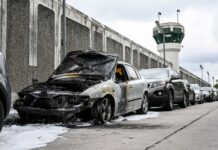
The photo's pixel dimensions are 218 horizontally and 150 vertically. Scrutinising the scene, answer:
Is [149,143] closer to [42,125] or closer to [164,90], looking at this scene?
[42,125]

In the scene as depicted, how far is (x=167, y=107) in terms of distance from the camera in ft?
59.2

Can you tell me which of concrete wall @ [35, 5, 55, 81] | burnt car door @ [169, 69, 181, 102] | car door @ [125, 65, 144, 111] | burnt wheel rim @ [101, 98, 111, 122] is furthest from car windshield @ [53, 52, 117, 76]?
burnt car door @ [169, 69, 181, 102]

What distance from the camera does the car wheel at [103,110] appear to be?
10867 mm

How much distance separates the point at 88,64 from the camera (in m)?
12.3

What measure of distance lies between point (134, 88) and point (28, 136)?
5.41m

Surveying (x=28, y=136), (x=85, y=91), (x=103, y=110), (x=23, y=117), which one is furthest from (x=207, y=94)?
(x=28, y=136)

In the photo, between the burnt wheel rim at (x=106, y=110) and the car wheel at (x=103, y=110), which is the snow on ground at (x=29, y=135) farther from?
the burnt wheel rim at (x=106, y=110)

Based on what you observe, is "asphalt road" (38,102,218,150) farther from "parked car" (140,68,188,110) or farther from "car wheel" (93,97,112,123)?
"parked car" (140,68,188,110)

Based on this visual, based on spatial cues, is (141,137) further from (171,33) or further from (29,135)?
(171,33)

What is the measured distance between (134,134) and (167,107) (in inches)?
351

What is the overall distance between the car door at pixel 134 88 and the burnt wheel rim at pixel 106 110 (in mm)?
1577

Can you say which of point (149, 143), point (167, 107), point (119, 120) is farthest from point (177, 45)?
point (149, 143)

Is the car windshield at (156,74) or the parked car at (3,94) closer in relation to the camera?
the parked car at (3,94)

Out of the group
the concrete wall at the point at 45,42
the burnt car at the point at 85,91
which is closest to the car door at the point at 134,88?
the burnt car at the point at 85,91
